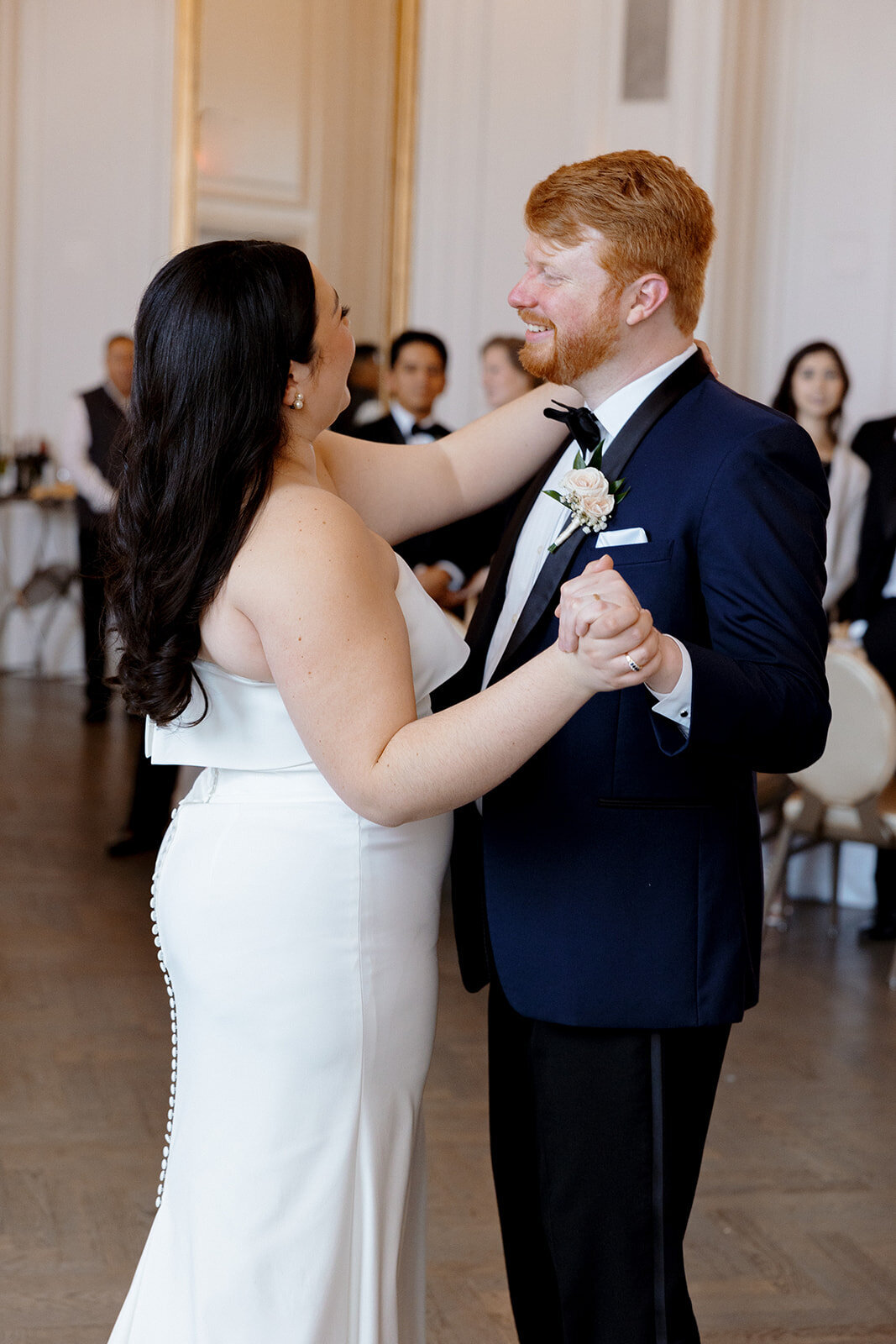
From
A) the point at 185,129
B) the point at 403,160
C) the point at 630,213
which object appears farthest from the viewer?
the point at 185,129

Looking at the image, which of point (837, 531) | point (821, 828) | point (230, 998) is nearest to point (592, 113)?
point (837, 531)

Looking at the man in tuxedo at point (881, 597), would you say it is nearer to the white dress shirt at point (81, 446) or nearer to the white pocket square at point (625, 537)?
the white pocket square at point (625, 537)

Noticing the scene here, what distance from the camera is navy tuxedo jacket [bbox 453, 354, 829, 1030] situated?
1.64 m

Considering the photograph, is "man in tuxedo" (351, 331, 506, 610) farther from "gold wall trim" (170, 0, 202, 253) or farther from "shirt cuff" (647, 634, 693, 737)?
"gold wall trim" (170, 0, 202, 253)

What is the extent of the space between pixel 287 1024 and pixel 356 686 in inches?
18.3

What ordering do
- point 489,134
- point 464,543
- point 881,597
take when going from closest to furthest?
1. point 464,543
2. point 881,597
3. point 489,134

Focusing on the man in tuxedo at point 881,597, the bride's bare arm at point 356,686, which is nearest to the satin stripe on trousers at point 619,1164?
the bride's bare arm at point 356,686

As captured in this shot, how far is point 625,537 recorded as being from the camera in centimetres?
173

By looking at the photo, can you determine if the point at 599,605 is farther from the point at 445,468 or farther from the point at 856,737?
the point at 856,737

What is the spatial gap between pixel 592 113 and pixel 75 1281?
7.39 metres

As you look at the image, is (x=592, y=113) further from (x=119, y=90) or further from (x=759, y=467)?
(x=759, y=467)

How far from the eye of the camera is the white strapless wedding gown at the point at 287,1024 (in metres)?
1.79

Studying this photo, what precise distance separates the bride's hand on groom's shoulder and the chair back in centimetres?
328

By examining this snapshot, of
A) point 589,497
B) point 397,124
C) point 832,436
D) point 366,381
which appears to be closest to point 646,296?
point 589,497
